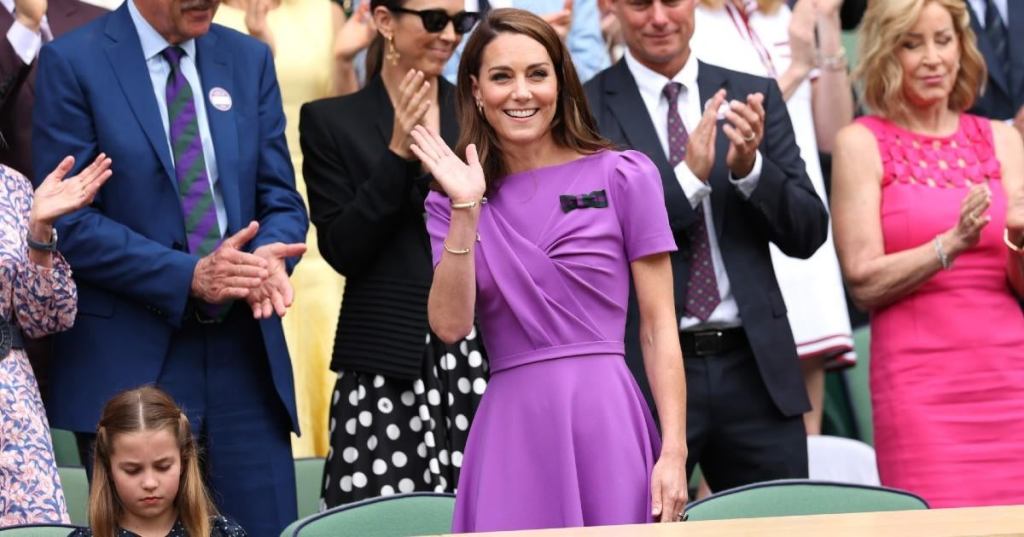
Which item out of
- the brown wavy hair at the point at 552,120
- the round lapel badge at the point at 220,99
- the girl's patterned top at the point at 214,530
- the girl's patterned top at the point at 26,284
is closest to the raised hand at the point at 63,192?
the girl's patterned top at the point at 26,284

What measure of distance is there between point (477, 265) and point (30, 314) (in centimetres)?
133

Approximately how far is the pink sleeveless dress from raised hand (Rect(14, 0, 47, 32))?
2.60 m

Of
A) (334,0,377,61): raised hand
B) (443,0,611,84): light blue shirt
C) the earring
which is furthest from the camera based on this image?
(443,0,611,84): light blue shirt

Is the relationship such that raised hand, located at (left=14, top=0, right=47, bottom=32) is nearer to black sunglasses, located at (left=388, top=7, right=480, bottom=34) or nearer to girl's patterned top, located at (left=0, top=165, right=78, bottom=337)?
girl's patterned top, located at (left=0, top=165, right=78, bottom=337)

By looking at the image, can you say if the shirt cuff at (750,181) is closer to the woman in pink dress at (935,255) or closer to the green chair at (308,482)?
the woman in pink dress at (935,255)

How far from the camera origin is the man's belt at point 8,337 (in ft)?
15.6

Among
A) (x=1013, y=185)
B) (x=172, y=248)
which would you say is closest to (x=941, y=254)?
(x=1013, y=185)

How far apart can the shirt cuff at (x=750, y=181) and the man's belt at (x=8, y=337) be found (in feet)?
6.71

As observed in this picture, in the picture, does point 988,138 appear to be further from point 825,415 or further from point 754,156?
point 825,415

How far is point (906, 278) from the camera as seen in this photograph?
560 centimetres

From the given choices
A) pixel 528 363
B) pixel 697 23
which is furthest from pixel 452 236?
pixel 697 23

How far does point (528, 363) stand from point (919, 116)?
221cm

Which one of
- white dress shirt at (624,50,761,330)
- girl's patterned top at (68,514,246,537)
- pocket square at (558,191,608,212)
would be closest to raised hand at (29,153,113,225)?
A: girl's patterned top at (68,514,246,537)

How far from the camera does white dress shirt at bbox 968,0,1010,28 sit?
6.93m
